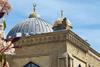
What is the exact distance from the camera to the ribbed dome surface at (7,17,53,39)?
1125 inches

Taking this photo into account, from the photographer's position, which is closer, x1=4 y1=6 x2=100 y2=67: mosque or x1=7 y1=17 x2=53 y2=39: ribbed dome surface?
x1=4 y1=6 x2=100 y2=67: mosque

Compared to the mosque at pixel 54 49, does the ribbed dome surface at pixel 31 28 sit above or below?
above

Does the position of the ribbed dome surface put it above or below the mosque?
above

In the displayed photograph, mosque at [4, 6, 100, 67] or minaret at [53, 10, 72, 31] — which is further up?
minaret at [53, 10, 72, 31]

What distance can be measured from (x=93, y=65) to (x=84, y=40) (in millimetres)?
2470

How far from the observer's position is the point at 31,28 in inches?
1140

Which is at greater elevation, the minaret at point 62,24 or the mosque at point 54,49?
the minaret at point 62,24

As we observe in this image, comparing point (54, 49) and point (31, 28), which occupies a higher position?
point (31, 28)

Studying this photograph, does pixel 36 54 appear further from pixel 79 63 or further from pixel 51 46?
pixel 79 63

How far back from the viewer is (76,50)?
26125mm

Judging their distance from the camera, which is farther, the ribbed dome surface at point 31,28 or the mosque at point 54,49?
the ribbed dome surface at point 31,28

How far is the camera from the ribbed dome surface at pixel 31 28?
93.7 ft

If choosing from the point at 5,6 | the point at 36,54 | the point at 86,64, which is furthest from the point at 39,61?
the point at 5,6

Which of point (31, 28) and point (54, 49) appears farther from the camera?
point (31, 28)
